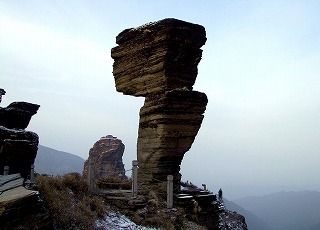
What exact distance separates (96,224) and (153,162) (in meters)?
6.45

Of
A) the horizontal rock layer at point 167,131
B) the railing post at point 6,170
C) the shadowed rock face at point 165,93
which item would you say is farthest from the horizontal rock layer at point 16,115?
the shadowed rock face at point 165,93

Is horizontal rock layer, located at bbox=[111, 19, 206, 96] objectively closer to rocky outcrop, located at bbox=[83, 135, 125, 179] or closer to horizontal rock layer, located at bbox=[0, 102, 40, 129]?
horizontal rock layer, located at bbox=[0, 102, 40, 129]

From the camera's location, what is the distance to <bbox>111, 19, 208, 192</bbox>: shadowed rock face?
16.4 meters

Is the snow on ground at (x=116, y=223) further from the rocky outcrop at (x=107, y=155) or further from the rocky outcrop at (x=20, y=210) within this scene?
the rocky outcrop at (x=107, y=155)

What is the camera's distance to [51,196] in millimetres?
10125

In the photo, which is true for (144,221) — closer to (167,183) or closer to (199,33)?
(167,183)

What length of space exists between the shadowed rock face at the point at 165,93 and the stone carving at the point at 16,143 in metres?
7.34

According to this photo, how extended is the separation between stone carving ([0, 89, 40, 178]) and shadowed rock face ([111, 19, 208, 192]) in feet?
24.1

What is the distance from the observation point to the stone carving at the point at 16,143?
932cm

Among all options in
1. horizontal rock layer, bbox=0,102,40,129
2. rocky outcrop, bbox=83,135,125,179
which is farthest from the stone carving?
rocky outcrop, bbox=83,135,125,179

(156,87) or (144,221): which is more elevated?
(156,87)

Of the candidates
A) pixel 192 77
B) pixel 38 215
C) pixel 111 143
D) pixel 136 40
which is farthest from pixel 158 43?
pixel 111 143

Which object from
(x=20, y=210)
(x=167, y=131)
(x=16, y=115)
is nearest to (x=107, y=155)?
(x=167, y=131)

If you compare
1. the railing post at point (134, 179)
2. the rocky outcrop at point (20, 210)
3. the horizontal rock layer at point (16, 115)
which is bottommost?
the rocky outcrop at point (20, 210)
